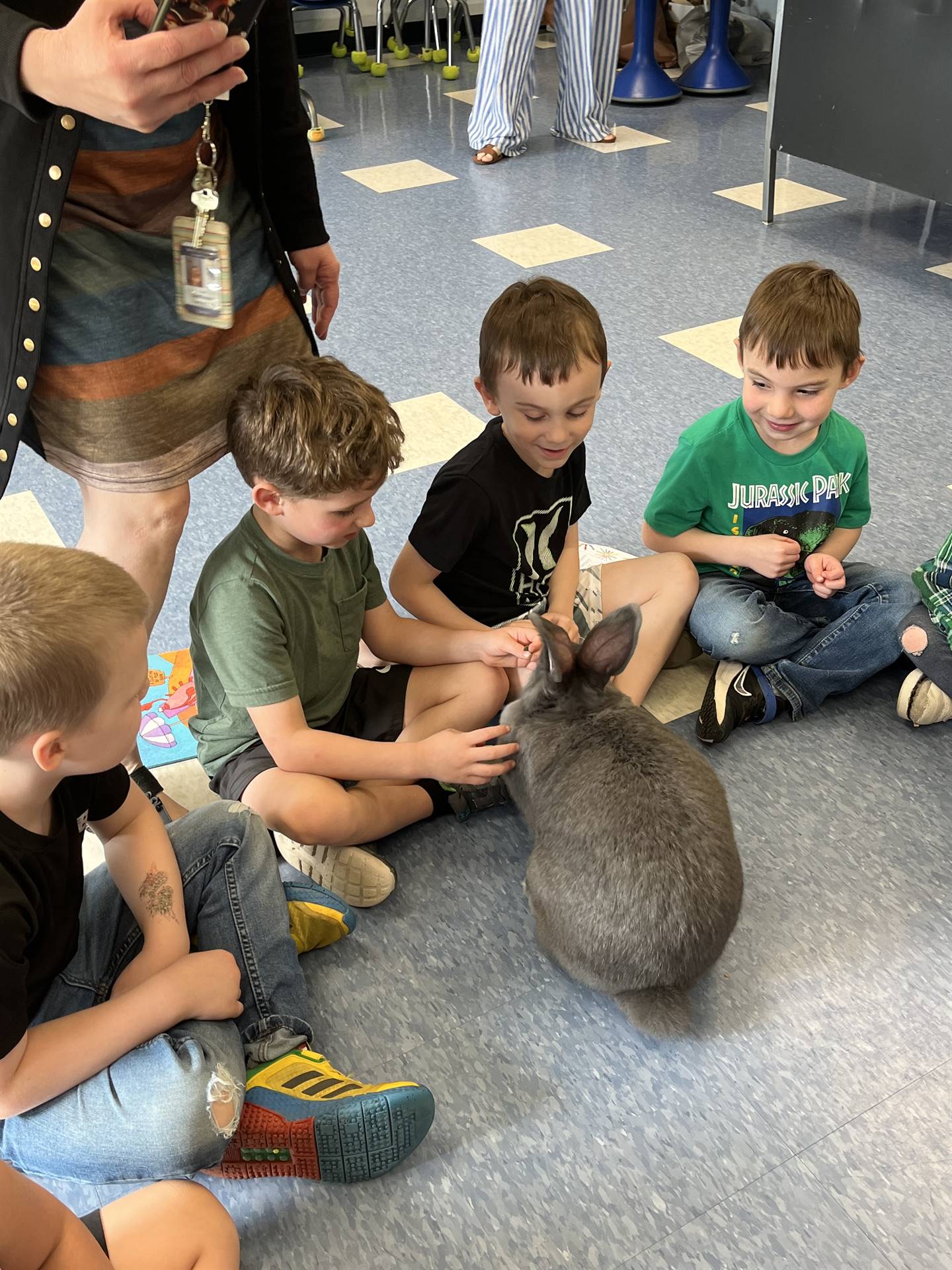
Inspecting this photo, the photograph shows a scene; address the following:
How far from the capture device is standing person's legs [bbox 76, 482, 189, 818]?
4.04 feet

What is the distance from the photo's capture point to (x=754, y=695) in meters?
1.58

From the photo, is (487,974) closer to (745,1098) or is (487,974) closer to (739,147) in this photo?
(745,1098)

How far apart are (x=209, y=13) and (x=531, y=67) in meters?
3.29

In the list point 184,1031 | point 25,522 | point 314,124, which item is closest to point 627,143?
point 314,124

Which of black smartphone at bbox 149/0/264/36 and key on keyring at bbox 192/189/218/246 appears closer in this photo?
black smartphone at bbox 149/0/264/36

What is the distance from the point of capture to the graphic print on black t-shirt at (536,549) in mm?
1504

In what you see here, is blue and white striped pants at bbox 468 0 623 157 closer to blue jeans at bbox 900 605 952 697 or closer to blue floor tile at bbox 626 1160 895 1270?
blue jeans at bbox 900 605 952 697

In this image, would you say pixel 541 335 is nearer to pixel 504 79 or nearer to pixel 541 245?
pixel 541 245

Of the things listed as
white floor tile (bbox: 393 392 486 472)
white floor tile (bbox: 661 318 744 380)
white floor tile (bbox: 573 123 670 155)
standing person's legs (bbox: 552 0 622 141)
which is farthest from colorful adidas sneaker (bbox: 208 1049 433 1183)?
standing person's legs (bbox: 552 0 622 141)

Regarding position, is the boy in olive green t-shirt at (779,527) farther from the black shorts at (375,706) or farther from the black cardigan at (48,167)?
the black cardigan at (48,167)

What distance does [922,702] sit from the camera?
154 cm

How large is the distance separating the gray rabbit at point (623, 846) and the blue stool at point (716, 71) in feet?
13.3

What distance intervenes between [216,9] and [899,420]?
165cm

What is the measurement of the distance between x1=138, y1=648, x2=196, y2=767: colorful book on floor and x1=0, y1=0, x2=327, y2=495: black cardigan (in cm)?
49
